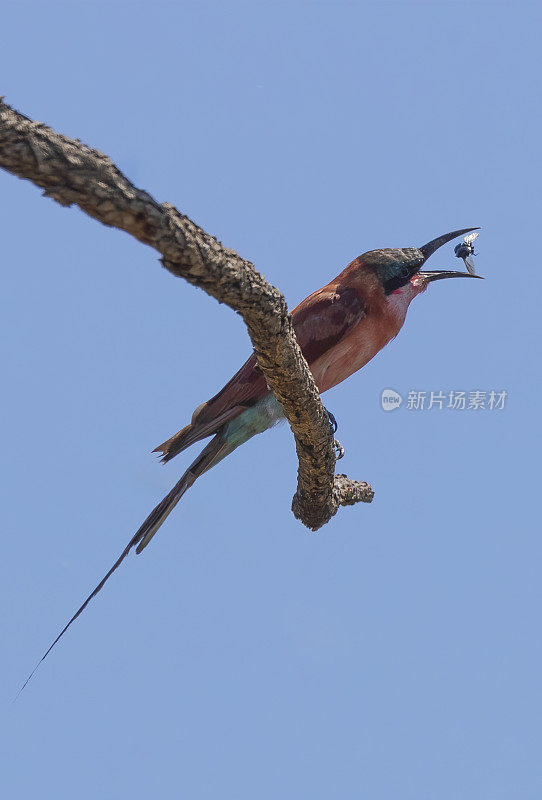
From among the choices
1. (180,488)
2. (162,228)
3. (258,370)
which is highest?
(258,370)

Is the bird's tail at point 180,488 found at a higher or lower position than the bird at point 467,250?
lower

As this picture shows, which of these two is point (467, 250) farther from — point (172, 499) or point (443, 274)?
point (172, 499)

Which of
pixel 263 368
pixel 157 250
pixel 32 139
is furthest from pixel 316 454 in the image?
pixel 32 139

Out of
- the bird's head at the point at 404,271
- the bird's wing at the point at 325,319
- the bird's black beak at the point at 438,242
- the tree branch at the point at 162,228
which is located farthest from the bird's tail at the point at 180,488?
the bird's black beak at the point at 438,242

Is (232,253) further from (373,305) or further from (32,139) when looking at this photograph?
(373,305)

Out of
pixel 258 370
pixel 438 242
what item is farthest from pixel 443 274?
pixel 258 370

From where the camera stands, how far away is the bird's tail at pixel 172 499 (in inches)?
137

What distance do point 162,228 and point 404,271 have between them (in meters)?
2.41

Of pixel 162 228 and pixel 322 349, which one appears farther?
pixel 322 349

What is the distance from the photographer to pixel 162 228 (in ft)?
6.48

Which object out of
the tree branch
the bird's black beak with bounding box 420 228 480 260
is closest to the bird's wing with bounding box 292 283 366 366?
the bird's black beak with bounding box 420 228 480 260

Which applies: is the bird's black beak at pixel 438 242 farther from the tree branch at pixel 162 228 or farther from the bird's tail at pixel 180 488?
the tree branch at pixel 162 228

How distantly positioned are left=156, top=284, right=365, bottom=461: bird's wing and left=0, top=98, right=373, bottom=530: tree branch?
2.52 feet

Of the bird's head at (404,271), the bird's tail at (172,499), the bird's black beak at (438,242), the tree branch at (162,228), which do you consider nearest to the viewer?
the tree branch at (162,228)
